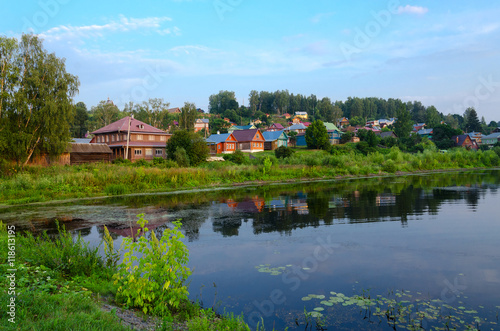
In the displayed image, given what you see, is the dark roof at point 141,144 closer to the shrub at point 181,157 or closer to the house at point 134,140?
the house at point 134,140

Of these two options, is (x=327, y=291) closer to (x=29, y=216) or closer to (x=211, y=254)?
(x=211, y=254)

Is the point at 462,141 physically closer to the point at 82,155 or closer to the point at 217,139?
the point at 217,139

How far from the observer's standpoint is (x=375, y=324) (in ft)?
22.0

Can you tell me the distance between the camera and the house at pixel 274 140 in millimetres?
82375

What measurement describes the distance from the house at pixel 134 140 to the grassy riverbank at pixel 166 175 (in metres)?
13.1

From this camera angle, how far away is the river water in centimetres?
721

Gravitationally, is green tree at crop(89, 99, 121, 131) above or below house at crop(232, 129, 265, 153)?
above

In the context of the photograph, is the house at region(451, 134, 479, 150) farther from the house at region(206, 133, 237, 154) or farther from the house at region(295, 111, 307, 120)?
the house at region(295, 111, 307, 120)

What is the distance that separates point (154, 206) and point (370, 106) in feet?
600

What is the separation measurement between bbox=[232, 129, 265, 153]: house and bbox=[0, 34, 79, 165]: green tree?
43.2 meters

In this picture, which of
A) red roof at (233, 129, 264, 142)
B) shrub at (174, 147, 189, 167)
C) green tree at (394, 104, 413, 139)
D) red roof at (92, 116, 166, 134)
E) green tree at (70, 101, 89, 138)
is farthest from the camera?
green tree at (394, 104, 413, 139)

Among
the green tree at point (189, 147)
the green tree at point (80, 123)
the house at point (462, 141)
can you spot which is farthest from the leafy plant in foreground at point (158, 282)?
the house at point (462, 141)

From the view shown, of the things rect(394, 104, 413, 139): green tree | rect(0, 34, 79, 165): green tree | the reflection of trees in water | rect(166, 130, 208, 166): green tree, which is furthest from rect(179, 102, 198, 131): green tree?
rect(394, 104, 413, 139): green tree

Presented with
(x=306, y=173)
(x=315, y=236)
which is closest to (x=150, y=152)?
(x=306, y=173)
